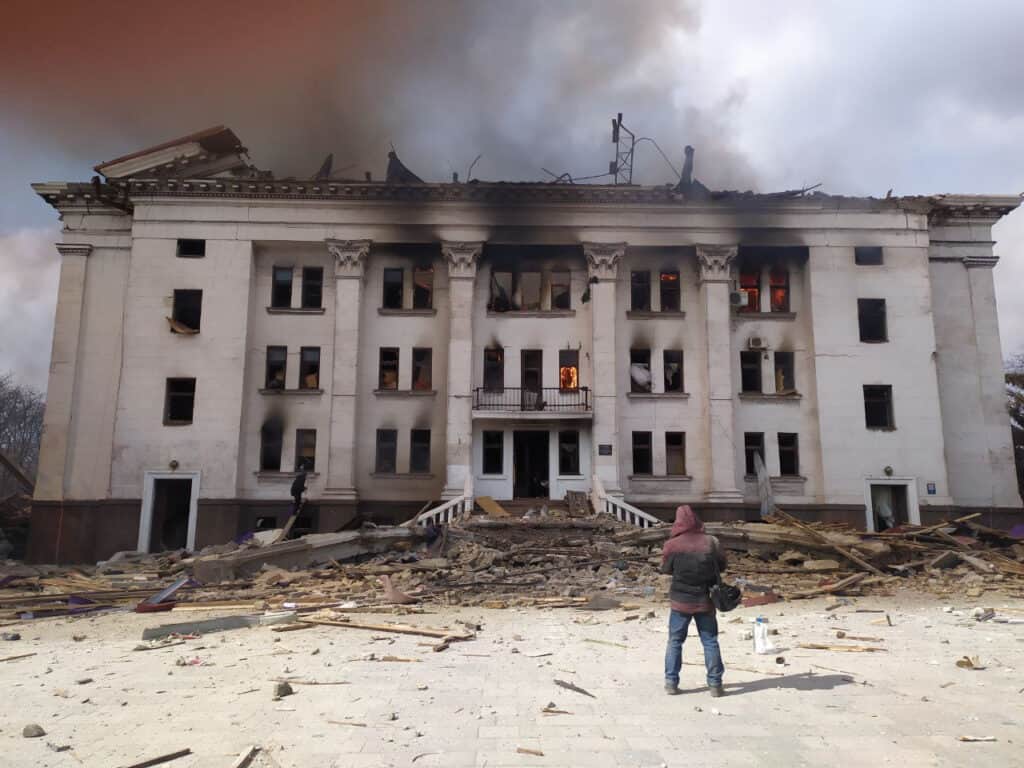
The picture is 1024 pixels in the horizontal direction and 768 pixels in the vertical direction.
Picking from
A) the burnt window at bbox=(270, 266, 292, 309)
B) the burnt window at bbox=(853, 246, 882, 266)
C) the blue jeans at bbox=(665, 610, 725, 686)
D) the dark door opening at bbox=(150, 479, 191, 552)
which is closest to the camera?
the blue jeans at bbox=(665, 610, 725, 686)

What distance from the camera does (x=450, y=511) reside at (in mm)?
24047

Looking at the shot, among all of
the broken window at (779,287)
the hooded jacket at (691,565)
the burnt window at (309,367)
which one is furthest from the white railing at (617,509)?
the hooded jacket at (691,565)

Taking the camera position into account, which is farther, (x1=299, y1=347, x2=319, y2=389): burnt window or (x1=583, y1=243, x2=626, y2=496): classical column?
(x1=299, y1=347, x2=319, y2=389): burnt window

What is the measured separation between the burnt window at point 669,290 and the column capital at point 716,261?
1.22 metres

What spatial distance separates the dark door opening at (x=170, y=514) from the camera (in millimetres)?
26016

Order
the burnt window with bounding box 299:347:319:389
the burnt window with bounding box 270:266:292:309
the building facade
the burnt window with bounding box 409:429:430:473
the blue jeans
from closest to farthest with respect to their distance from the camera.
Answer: the blue jeans
the building facade
the burnt window with bounding box 409:429:430:473
the burnt window with bounding box 299:347:319:389
the burnt window with bounding box 270:266:292:309

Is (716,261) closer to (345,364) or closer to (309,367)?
(345,364)

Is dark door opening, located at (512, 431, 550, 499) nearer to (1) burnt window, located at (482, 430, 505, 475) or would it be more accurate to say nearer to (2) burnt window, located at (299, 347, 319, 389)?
(1) burnt window, located at (482, 430, 505, 475)

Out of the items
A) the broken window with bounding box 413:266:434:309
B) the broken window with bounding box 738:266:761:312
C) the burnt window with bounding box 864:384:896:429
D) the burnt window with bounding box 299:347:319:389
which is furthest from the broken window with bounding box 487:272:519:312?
the burnt window with bounding box 864:384:896:429

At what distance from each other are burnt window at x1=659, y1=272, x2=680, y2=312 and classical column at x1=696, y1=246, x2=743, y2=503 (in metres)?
1.05

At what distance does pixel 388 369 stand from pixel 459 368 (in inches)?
128

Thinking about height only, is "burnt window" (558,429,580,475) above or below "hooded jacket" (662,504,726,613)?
above

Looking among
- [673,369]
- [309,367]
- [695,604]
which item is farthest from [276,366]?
[695,604]

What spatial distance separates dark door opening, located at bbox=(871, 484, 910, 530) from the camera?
84.8 ft
